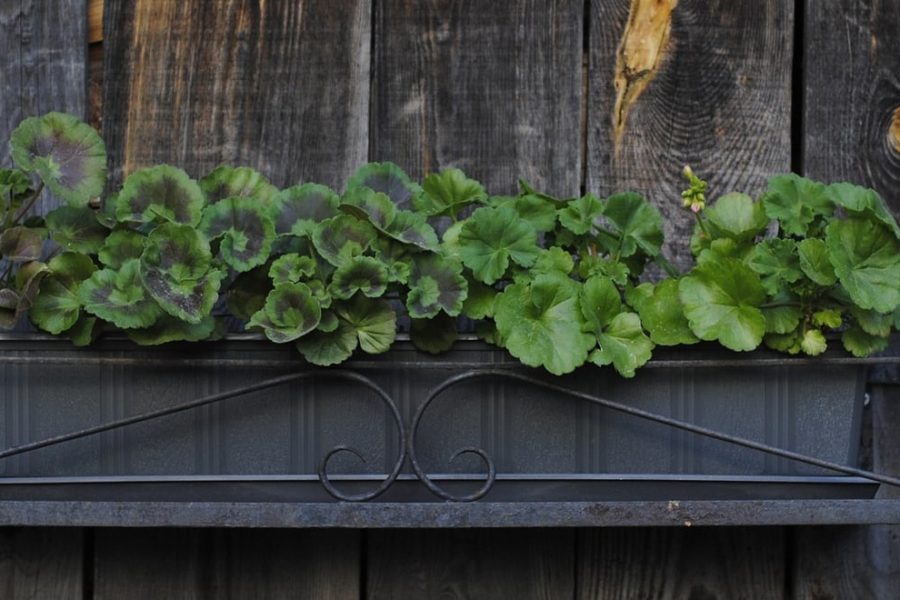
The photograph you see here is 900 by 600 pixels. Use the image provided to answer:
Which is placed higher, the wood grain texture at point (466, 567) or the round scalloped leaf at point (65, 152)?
the round scalloped leaf at point (65, 152)

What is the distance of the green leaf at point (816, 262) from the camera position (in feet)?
3.50

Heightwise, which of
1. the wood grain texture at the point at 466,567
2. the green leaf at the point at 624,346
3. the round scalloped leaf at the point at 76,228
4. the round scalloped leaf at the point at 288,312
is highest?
the round scalloped leaf at the point at 76,228

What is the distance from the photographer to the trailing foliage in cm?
106

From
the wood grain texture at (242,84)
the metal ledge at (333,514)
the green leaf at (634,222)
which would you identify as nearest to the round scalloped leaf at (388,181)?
the wood grain texture at (242,84)

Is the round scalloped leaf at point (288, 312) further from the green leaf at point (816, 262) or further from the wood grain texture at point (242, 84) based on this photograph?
the green leaf at point (816, 262)

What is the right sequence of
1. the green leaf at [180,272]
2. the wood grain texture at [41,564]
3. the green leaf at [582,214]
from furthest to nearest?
the wood grain texture at [41,564]
the green leaf at [582,214]
the green leaf at [180,272]

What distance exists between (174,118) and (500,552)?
0.69 meters

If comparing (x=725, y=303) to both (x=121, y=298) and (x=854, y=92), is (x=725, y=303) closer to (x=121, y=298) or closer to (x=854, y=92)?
(x=854, y=92)

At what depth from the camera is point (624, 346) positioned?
1.08 metres

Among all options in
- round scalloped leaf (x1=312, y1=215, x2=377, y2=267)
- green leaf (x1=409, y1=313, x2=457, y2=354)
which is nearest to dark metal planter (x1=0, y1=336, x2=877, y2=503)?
green leaf (x1=409, y1=313, x2=457, y2=354)

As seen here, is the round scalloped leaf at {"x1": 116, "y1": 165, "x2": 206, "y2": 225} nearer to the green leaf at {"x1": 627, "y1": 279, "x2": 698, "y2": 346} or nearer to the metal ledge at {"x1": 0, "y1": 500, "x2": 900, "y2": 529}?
the metal ledge at {"x1": 0, "y1": 500, "x2": 900, "y2": 529}

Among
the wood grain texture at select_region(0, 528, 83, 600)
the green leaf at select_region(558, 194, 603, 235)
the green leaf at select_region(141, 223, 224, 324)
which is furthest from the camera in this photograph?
the wood grain texture at select_region(0, 528, 83, 600)

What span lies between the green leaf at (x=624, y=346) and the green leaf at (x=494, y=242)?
116 mm

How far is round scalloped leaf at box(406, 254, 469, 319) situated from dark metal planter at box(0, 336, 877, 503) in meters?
0.06
